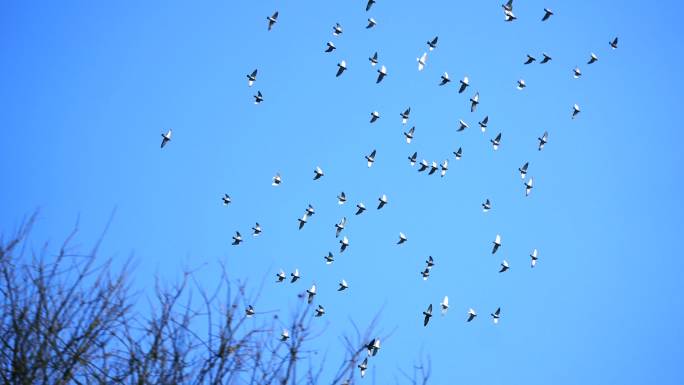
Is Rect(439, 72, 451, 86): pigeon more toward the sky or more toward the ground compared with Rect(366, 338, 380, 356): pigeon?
more toward the sky

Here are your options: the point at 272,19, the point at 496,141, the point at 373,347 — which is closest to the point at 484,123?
the point at 496,141

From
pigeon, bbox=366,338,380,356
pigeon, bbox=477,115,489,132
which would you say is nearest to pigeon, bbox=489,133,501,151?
pigeon, bbox=477,115,489,132

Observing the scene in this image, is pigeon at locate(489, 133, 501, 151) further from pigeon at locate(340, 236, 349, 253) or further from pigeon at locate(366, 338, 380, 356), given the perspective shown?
pigeon at locate(366, 338, 380, 356)

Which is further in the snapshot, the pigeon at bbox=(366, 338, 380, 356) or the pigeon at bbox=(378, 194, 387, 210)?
the pigeon at bbox=(378, 194, 387, 210)

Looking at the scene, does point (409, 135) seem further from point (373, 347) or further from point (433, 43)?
point (373, 347)

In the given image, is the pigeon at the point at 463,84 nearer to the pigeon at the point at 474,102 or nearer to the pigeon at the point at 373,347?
the pigeon at the point at 474,102

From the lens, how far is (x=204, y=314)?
827 cm

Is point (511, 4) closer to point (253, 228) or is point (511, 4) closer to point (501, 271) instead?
point (501, 271)

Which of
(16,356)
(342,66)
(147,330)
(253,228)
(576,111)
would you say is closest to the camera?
(16,356)

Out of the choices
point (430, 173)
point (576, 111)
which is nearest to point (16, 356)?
point (430, 173)

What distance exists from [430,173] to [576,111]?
9512 mm

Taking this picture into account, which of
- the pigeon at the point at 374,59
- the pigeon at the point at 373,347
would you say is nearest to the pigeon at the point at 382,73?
the pigeon at the point at 374,59

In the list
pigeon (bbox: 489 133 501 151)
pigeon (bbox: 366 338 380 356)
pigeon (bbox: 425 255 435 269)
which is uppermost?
pigeon (bbox: 489 133 501 151)

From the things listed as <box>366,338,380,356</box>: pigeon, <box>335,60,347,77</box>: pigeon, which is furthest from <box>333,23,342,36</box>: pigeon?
<box>366,338,380,356</box>: pigeon
